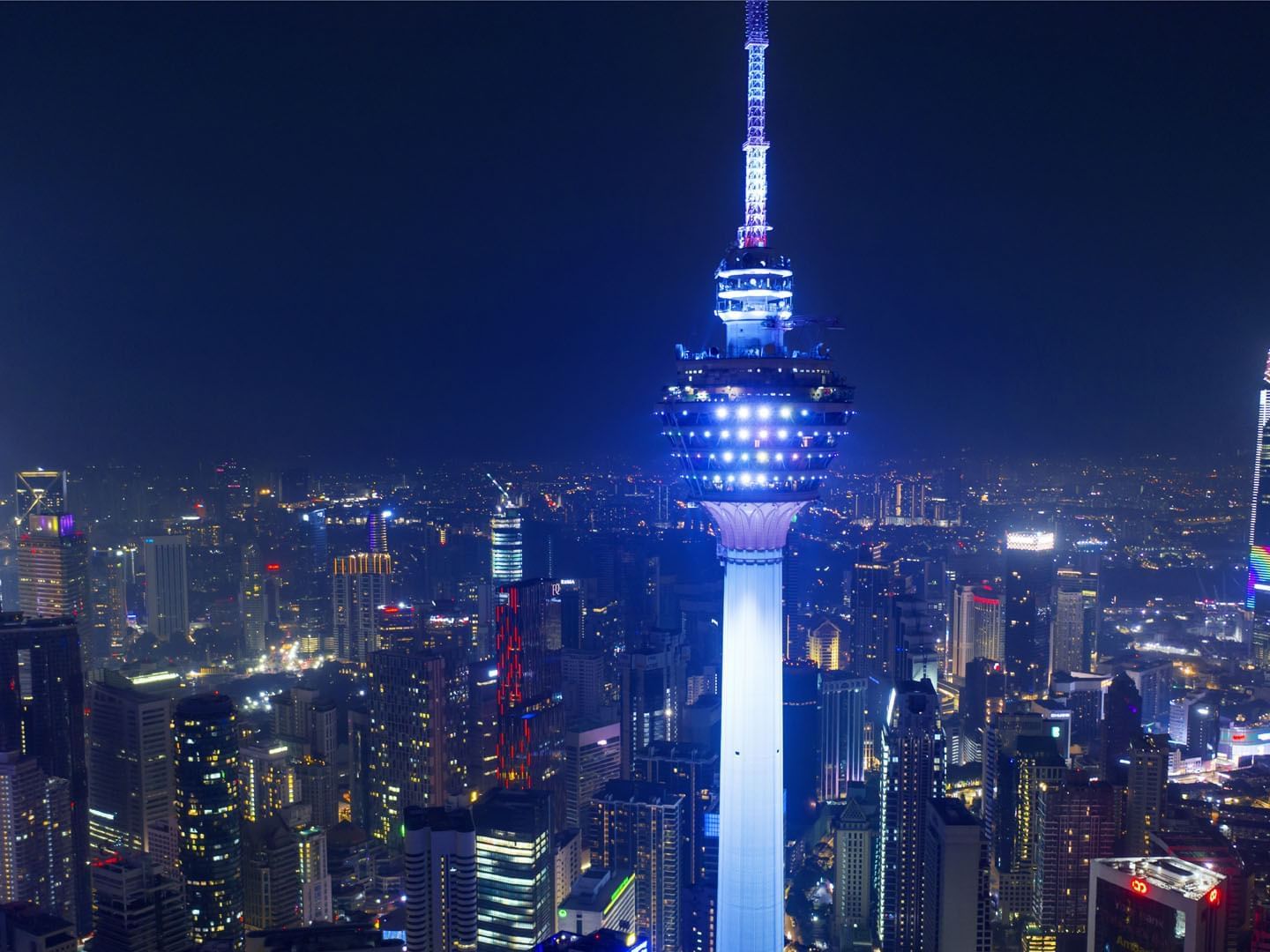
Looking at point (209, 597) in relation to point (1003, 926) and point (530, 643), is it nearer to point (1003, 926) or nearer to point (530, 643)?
point (530, 643)

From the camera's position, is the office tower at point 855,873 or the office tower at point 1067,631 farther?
the office tower at point 1067,631

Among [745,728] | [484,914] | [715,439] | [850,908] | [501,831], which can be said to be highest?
[715,439]

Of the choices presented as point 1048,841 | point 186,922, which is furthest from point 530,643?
point 1048,841

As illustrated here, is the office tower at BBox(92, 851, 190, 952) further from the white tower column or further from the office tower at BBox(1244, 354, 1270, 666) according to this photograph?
the office tower at BBox(1244, 354, 1270, 666)

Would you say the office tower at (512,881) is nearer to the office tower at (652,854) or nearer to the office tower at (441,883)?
the office tower at (441,883)

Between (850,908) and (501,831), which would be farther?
(850,908)

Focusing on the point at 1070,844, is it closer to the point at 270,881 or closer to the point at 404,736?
the point at 404,736

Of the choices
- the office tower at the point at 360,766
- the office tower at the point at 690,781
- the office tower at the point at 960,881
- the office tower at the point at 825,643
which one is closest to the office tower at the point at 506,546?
the office tower at the point at 360,766

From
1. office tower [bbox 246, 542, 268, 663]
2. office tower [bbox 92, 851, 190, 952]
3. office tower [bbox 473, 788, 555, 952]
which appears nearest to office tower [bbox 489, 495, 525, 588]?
office tower [bbox 246, 542, 268, 663]
